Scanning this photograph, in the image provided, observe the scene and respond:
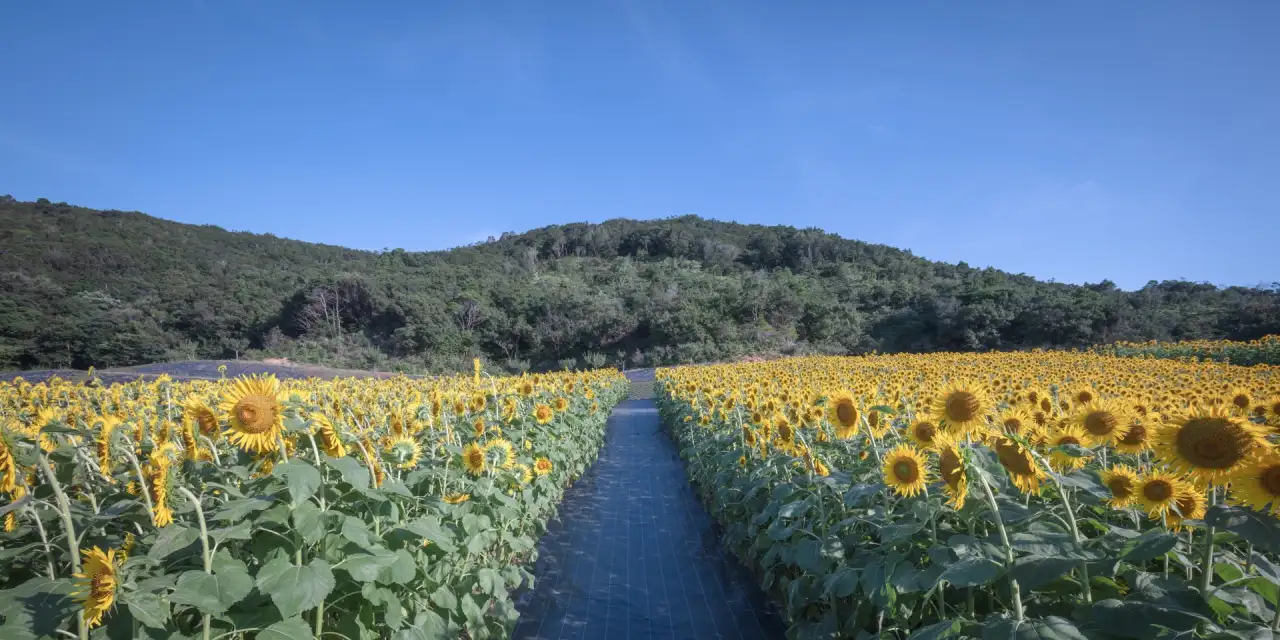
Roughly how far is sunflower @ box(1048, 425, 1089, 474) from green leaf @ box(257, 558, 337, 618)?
2533 mm

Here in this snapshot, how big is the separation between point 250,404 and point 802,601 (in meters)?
2.64

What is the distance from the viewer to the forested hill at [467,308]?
28609 millimetres

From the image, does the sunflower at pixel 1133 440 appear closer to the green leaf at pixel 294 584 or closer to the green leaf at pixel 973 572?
the green leaf at pixel 973 572

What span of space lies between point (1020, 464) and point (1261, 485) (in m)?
0.54

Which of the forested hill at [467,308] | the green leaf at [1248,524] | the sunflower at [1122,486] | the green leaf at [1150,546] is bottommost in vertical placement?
the green leaf at [1150,546]

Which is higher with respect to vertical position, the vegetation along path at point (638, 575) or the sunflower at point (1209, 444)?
the sunflower at point (1209, 444)

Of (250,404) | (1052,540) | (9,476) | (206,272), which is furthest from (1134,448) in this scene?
(206,272)

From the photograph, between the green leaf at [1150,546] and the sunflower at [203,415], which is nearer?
the green leaf at [1150,546]

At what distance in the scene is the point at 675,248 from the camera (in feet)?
236

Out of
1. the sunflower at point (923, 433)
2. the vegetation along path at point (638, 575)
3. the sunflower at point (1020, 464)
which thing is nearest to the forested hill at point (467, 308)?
the vegetation along path at point (638, 575)

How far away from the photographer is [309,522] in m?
1.75

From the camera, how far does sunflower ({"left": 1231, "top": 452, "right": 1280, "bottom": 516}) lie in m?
1.37

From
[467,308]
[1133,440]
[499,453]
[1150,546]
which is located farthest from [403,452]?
[467,308]

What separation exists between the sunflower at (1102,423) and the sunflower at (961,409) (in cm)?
34
